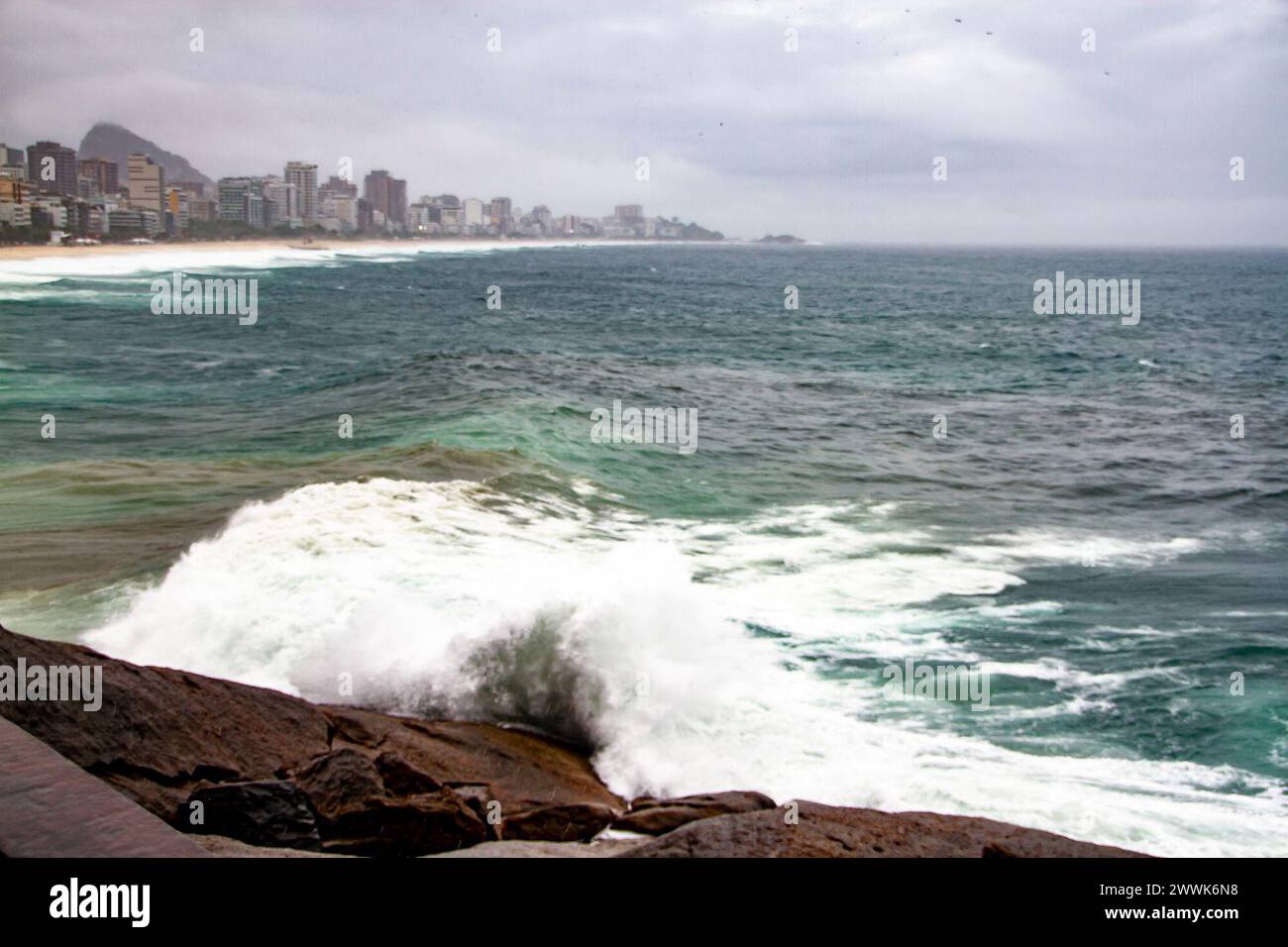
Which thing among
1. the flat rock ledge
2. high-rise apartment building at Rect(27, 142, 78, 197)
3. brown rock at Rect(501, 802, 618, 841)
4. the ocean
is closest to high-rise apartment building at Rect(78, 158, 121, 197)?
high-rise apartment building at Rect(27, 142, 78, 197)

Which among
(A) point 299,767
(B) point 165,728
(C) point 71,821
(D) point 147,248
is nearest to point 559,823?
(A) point 299,767

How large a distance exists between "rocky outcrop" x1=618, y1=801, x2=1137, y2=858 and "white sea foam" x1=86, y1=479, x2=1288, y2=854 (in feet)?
5.78

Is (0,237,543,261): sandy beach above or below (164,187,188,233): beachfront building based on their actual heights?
below

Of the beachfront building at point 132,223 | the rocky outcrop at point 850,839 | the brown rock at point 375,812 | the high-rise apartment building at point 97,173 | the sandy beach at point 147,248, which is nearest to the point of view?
the rocky outcrop at point 850,839

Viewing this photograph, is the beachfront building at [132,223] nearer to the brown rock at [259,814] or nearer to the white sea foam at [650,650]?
the white sea foam at [650,650]

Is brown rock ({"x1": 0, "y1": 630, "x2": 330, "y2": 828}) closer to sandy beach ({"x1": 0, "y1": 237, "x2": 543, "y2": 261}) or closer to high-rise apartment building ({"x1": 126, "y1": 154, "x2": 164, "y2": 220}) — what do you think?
sandy beach ({"x1": 0, "y1": 237, "x2": 543, "y2": 261})

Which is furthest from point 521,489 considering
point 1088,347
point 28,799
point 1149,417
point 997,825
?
point 1088,347

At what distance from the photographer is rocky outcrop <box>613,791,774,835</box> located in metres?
7.27

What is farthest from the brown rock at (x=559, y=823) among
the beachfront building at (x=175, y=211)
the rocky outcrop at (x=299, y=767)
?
the beachfront building at (x=175, y=211)

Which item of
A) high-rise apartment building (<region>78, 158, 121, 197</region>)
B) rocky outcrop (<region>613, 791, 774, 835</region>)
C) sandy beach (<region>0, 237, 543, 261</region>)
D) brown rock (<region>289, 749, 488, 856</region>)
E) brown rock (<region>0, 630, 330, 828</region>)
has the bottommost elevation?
rocky outcrop (<region>613, 791, 774, 835</region>)

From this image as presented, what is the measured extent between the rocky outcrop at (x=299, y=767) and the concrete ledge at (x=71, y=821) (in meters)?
3.21

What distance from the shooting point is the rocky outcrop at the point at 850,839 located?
5.37 metres
